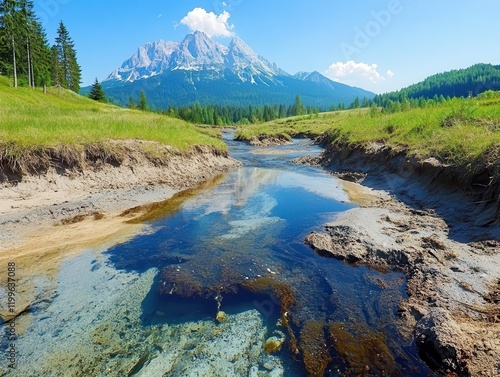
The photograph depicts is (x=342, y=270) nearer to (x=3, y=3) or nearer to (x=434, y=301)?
(x=434, y=301)

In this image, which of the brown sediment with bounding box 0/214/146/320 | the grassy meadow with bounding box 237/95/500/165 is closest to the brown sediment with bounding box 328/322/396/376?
the brown sediment with bounding box 0/214/146/320

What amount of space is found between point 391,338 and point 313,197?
393 inches

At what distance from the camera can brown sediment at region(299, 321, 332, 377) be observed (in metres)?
4.80

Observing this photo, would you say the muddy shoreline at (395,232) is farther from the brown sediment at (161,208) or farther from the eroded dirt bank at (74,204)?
the brown sediment at (161,208)

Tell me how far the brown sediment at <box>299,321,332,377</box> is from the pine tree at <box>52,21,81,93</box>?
8811 centimetres

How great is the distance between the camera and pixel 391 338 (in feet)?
17.6

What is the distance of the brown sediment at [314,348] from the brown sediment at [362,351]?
0.18 meters

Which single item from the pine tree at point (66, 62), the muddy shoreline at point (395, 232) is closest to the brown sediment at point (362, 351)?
the muddy shoreline at point (395, 232)

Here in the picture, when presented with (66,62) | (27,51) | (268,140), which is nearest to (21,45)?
(27,51)

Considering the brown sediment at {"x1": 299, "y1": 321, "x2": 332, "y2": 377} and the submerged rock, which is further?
the submerged rock

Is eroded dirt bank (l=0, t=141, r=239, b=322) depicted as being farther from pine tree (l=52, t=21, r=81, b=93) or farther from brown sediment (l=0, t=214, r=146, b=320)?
pine tree (l=52, t=21, r=81, b=93)

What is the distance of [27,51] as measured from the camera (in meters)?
56.5

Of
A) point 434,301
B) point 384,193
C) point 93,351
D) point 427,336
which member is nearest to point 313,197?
point 384,193

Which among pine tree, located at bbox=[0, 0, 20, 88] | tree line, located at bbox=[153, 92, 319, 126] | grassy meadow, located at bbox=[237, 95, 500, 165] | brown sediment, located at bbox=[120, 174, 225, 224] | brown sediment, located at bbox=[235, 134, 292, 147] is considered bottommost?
brown sediment, located at bbox=[120, 174, 225, 224]
